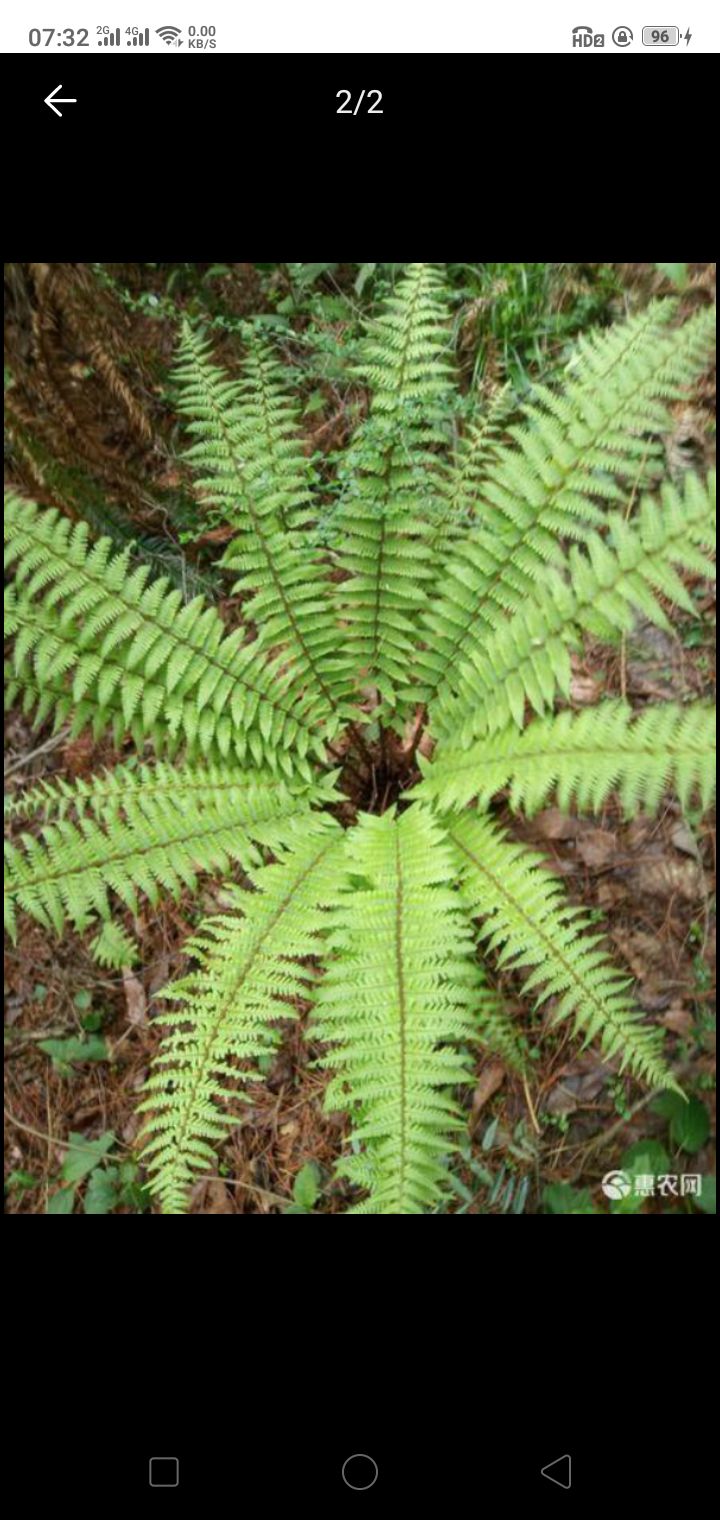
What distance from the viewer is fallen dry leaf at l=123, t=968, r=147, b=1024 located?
349cm

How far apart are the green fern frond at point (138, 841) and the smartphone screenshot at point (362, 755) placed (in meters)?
0.02

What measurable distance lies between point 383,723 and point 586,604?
3.90 feet

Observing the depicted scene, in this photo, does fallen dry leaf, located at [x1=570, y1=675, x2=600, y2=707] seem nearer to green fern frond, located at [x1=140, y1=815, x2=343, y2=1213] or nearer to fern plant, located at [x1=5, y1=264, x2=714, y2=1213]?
fern plant, located at [x1=5, y1=264, x2=714, y2=1213]

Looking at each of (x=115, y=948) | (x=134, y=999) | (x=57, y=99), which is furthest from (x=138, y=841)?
(x=57, y=99)

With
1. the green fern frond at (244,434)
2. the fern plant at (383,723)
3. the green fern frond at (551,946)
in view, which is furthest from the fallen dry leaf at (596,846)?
the green fern frond at (244,434)

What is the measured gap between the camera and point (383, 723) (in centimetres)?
334

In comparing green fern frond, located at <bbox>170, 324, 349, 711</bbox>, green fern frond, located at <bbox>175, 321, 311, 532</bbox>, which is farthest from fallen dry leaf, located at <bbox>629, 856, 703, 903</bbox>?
green fern frond, located at <bbox>175, 321, 311, 532</bbox>

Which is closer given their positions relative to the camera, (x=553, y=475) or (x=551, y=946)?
(x=551, y=946)

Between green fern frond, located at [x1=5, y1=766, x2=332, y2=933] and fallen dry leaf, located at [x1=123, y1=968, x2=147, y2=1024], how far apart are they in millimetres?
939

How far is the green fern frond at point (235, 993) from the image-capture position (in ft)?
7.17
